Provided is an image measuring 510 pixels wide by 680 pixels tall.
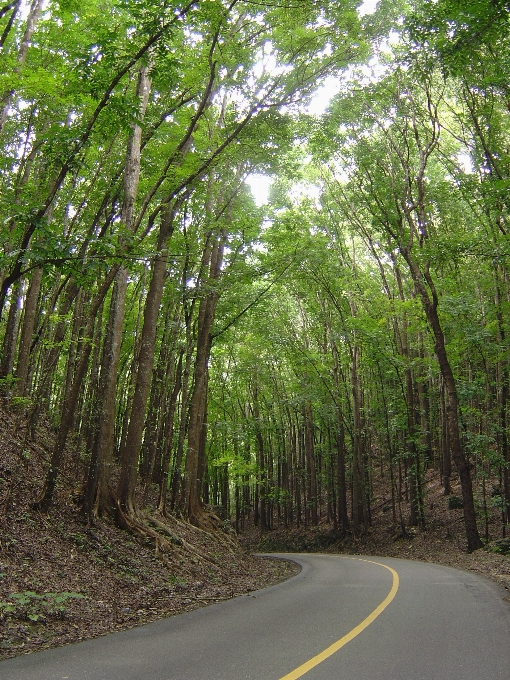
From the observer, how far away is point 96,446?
36.3 ft

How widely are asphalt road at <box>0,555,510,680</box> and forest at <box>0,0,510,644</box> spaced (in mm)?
4487

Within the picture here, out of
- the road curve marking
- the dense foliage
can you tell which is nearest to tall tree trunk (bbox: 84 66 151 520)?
the dense foliage

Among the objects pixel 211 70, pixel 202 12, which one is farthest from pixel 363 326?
pixel 202 12

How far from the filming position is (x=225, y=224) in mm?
15141

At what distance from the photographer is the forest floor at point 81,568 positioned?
6.20 m

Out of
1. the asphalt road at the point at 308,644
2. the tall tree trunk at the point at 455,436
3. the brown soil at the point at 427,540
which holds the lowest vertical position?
the brown soil at the point at 427,540

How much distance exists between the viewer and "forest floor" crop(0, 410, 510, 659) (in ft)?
20.4

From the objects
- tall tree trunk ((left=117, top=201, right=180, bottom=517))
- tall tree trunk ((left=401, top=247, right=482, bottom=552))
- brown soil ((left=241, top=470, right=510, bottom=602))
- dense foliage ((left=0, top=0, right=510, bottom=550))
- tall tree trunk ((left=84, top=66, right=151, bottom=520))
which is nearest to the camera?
dense foliage ((left=0, top=0, right=510, bottom=550))

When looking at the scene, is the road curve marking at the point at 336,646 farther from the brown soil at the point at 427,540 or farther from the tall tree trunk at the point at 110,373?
the tall tree trunk at the point at 110,373

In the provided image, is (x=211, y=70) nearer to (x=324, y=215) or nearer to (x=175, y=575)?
(x=175, y=575)

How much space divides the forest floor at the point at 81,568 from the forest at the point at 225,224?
36cm

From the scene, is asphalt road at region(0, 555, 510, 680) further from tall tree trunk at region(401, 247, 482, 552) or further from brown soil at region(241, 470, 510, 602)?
tall tree trunk at region(401, 247, 482, 552)

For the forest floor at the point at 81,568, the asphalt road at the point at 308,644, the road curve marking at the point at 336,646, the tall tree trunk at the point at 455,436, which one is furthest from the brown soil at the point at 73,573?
the tall tree trunk at the point at 455,436

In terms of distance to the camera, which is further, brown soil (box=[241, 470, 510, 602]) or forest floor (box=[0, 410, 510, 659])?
brown soil (box=[241, 470, 510, 602])
